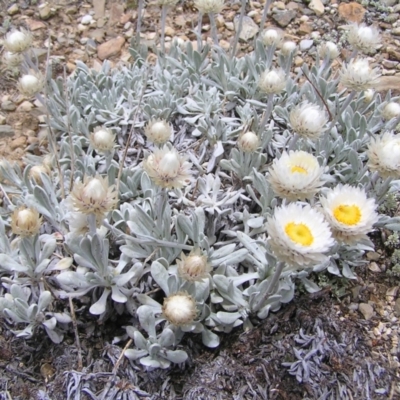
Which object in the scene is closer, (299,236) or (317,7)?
(299,236)

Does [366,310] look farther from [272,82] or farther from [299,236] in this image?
[272,82]

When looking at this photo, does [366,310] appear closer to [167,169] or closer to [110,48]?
[167,169]

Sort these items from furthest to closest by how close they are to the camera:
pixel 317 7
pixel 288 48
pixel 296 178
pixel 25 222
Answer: pixel 317 7
pixel 288 48
pixel 25 222
pixel 296 178

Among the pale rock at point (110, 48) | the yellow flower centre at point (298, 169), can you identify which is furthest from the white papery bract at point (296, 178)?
the pale rock at point (110, 48)

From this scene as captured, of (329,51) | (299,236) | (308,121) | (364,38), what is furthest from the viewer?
(329,51)

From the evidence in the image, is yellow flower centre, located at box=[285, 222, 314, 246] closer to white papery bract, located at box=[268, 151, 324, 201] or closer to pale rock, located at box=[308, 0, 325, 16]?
white papery bract, located at box=[268, 151, 324, 201]

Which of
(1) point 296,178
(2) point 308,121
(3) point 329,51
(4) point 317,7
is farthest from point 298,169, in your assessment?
(4) point 317,7

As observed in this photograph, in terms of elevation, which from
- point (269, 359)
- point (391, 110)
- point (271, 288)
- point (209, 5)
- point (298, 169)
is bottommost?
point (269, 359)

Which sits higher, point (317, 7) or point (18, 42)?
point (18, 42)
